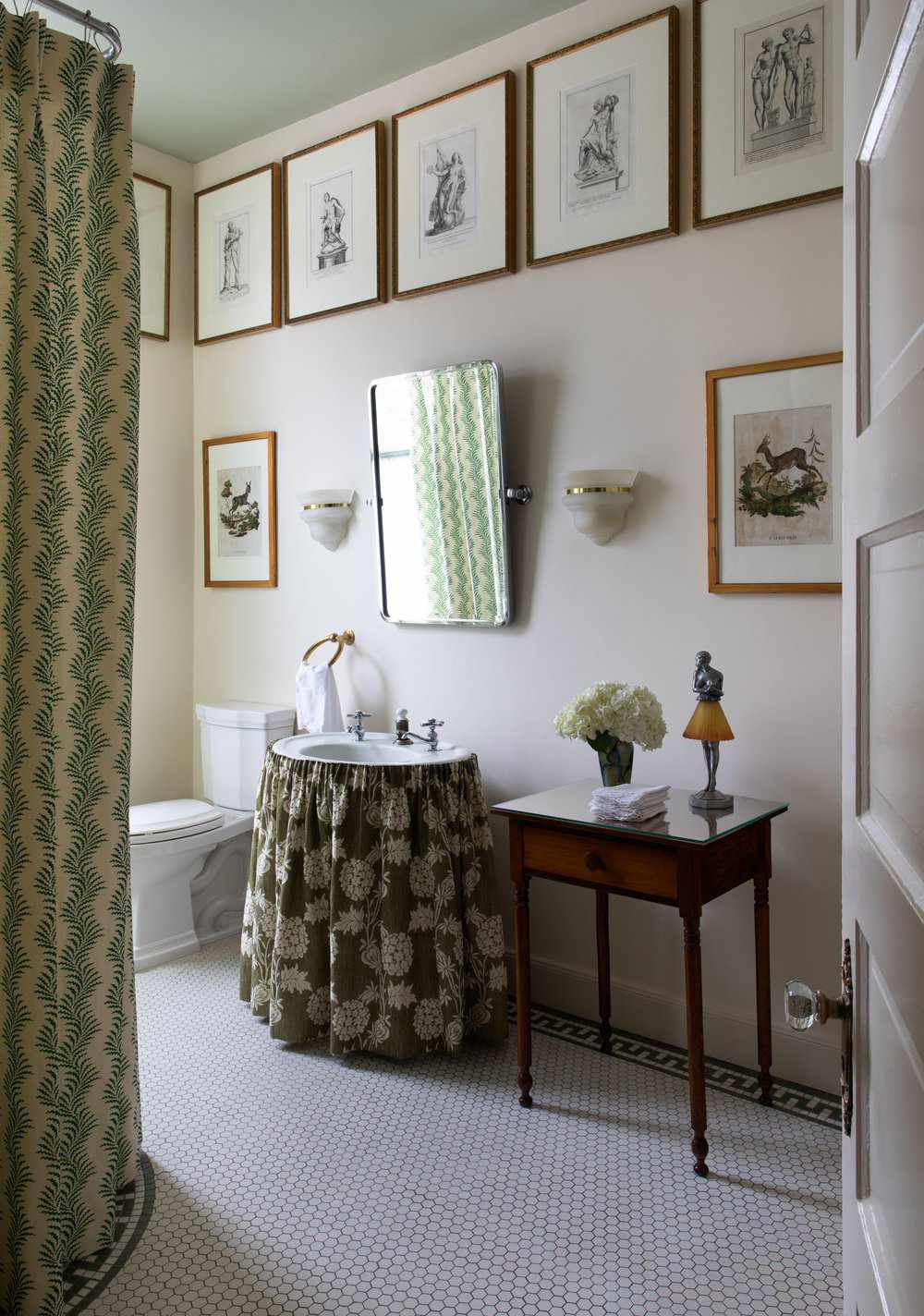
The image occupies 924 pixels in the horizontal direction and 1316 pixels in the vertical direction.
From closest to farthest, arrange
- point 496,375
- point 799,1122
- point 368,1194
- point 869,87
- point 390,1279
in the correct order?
point 869,87, point 390,1279, point 368,1194, point 799,1122, point 496,375

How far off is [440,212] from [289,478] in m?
1.06

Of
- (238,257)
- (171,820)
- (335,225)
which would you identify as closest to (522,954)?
(171,820)

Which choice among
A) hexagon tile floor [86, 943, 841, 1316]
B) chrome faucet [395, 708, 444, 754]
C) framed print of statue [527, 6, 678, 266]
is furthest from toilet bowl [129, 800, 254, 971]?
framed print of statue [527, 6, 678, 266]

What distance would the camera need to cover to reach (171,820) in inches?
130

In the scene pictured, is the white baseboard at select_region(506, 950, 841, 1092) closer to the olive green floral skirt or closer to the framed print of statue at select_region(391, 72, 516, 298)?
the olive green floral skirt

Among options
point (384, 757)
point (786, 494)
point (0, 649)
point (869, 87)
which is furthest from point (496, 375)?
point (869, 87)

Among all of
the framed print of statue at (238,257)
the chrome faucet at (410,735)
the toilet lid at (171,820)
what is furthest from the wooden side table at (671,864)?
the framed print of statue at (238,257)

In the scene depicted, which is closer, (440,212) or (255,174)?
(440,212)

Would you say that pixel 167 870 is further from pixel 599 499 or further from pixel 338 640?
pixel 599 499

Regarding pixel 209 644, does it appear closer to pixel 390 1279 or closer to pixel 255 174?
pixel 255 174

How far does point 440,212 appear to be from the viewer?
3080 mm

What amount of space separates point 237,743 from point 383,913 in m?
1.26

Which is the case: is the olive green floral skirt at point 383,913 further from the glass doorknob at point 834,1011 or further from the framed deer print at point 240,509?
the glass doorknob at point 834,1011

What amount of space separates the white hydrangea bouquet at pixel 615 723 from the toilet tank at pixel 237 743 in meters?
1.42
